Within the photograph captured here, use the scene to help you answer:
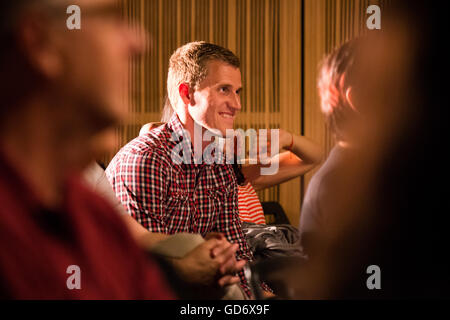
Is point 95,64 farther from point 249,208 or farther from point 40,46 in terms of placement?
point 249,208

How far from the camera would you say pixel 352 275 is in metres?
0.49

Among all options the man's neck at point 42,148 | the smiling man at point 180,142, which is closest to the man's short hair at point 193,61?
the smiling man at point 180,142

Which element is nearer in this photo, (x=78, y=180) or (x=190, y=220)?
(x=78, y=180)

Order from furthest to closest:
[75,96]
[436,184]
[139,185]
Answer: [139,185], [436,184], [75,96]

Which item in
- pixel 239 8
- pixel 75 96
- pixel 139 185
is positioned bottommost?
pixel 139 185

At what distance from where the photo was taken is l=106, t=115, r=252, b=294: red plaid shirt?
0.56 metres

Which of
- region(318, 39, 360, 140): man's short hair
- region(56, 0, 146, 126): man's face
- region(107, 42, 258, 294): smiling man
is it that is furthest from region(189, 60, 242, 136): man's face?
region(56, 0, 146, 126): man's face

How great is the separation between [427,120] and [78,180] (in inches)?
15.4

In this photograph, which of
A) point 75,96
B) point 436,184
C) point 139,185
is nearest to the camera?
point 75,96

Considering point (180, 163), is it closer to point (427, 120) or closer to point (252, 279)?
point (252, 279)

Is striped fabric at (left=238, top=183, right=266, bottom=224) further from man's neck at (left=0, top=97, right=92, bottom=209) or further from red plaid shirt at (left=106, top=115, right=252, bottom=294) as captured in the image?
man's neck at (left=0, top=97, right=92, bottom=209)

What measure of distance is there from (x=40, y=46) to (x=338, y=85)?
36 centimetres

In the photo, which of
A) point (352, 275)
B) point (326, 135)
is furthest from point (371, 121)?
point (352, 275)

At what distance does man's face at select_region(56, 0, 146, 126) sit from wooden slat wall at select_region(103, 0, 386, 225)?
23 centimetres
